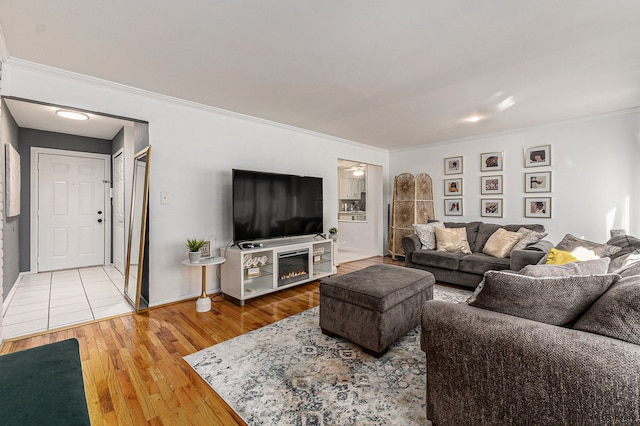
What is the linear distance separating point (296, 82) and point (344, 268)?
3339 millimetres

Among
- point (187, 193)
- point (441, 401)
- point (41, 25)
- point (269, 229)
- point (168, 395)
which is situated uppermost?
point (41, 25)

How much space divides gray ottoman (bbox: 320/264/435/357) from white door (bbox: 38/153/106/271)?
497 centimetres

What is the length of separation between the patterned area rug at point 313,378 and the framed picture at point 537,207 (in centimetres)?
330

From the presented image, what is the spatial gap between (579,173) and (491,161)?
1.16 metres

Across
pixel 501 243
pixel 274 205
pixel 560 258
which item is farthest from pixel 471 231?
pixel 274 205

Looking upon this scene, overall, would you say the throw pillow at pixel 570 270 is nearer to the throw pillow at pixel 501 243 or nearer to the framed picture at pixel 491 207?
the throw pillow at pixel 501 243

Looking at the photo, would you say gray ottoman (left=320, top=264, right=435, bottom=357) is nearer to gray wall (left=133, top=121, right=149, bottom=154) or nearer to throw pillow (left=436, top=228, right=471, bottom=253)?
throw pillow (left=436, top=228, right=471, bottom=253)

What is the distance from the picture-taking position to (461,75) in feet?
8.89

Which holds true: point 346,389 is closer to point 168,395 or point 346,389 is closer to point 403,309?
point 403,309

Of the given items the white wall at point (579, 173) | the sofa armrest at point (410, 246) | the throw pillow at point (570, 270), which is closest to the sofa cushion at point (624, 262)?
the throw pillow at point (570, 270)

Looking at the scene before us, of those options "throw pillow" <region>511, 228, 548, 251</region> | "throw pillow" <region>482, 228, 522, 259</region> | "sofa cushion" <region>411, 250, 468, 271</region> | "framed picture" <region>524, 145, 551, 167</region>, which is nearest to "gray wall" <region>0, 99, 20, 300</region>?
"sofa cushion" <region>411, 250, 468, 271</region>

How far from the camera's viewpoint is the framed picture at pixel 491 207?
4.88 m

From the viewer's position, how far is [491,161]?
4.93 meters

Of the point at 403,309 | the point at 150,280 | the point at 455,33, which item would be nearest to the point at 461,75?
the point at 455,33
